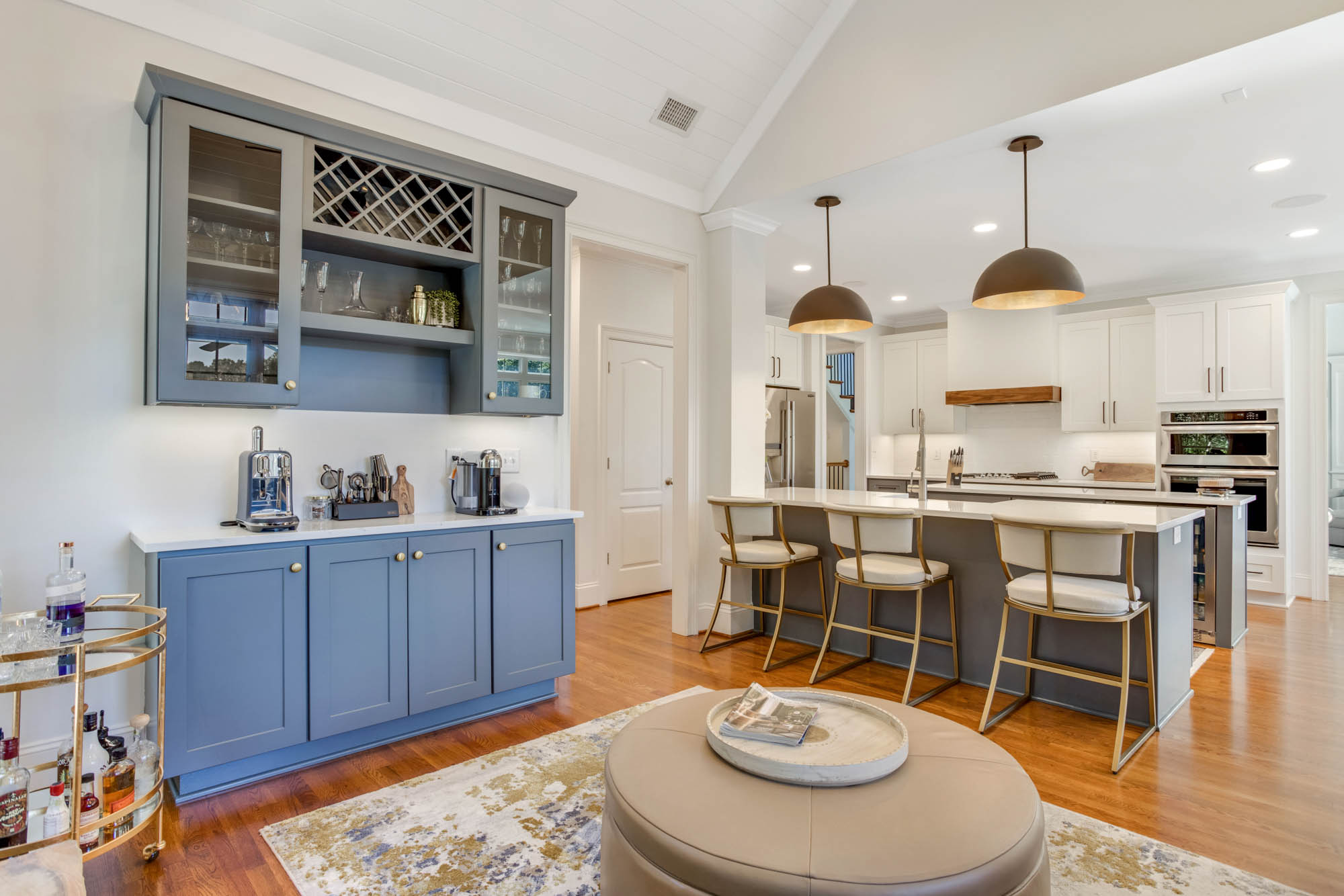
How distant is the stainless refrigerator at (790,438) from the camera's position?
666cm

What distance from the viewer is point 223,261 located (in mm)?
2529

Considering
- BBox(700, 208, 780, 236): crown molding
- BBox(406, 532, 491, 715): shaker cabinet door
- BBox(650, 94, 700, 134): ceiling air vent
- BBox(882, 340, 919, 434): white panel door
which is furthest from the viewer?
BBox(882, 340, 919, 434): white panel door

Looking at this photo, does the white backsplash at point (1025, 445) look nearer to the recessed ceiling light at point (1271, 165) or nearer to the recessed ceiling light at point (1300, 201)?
the recessed ceiling light at point (1300, 201)

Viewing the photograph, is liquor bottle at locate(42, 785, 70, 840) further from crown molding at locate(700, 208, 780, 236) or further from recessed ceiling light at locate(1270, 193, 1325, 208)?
recessed ceiling light at locate(1270, 193, 1325, 208)

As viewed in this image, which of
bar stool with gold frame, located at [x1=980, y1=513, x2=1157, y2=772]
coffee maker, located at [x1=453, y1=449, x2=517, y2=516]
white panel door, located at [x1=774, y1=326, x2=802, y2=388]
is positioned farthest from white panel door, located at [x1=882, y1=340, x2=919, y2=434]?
coffee maker, located at [x1=453, y1=449, x2=517, y2=516]

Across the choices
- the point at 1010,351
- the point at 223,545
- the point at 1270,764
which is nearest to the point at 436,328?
the point at 223,545

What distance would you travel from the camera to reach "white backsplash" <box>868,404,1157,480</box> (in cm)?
654

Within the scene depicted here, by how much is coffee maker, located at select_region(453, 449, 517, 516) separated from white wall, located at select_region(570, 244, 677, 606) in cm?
186

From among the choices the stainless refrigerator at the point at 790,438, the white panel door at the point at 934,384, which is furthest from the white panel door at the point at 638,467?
the white panel door at the point at 934,384

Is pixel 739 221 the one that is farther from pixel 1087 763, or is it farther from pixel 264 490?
pixel 1087 763

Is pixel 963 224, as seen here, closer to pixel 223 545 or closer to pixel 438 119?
pixel 438 119

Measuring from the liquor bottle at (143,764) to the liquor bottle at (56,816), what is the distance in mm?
159

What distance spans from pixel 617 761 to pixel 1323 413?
21.5 feet

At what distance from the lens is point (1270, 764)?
2.64 metres
